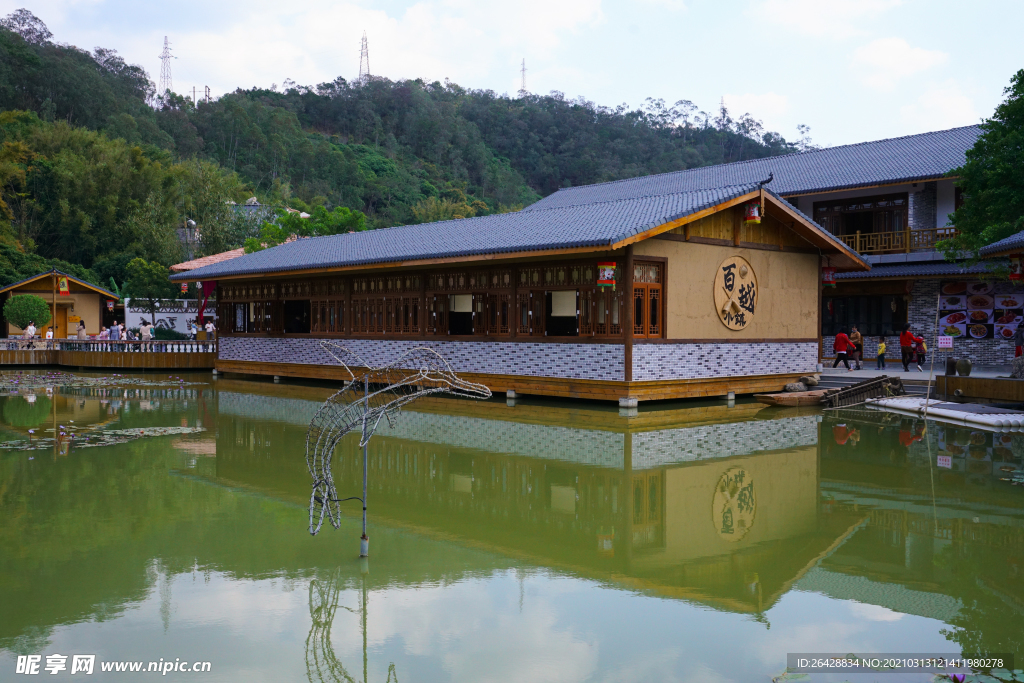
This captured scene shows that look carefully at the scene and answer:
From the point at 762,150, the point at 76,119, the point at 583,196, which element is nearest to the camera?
the point at 583,196

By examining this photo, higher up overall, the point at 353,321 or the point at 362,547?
the point at 353,321

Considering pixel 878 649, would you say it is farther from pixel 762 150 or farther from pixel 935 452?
pixel 762 150

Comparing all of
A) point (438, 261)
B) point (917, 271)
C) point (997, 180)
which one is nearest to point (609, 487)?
point (438, 261)

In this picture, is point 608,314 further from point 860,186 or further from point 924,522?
point 860,186

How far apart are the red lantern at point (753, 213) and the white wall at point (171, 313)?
75.0ft

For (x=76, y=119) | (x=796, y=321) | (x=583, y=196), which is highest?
(x=76, y=119)

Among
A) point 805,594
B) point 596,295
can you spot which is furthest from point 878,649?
point 596,295

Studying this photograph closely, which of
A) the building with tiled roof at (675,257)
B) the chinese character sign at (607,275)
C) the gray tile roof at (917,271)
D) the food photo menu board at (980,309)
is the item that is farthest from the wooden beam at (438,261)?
the food photo menu board at (980,309)

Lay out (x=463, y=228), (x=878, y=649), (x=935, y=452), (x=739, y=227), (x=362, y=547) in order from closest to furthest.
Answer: (x=878, y=649)
(x=362, y=547)
(x=935, y=452)
(x=739, y=227)
(x=463, y=228)

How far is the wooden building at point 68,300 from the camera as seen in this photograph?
33366 millimetres

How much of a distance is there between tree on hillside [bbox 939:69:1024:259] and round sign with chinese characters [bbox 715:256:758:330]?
4.25 m

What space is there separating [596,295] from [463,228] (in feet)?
17.7

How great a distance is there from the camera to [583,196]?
3192cm

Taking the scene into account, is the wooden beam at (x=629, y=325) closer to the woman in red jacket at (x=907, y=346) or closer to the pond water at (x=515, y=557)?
the pond water at (x=515, y=557)
